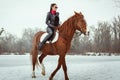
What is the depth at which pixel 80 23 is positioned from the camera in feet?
25.8

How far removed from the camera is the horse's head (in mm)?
7781

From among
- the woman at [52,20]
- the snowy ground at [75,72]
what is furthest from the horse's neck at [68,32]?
the snowy ground at [75,72]

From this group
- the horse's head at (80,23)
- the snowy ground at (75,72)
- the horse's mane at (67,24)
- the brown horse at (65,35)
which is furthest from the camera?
the snowy ground at (75,72)

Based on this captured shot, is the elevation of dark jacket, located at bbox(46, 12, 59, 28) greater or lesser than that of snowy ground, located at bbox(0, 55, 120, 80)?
greater

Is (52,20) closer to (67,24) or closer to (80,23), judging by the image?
(67,24)

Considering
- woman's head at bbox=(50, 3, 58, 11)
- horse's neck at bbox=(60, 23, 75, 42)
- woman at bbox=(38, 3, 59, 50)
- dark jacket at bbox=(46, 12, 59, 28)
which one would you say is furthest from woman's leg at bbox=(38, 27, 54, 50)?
woman's head at bbox=(50, 3, 58, 11)

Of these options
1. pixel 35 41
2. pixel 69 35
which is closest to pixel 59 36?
pixel 69 35

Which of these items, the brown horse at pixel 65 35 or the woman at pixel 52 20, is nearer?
the brown horse at pixel 65 35

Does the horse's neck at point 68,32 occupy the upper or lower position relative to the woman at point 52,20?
lower

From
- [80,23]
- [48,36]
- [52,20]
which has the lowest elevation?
[48,36]

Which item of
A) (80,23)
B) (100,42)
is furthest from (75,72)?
(100,42)

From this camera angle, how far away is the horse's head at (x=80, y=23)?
7.78 m

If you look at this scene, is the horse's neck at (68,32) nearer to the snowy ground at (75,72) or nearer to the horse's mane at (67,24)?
the horse's mane at (67,24)

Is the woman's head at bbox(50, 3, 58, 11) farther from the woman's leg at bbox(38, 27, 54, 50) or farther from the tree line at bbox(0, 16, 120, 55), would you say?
the tree line at bbox(0, 16, 120, 55)
